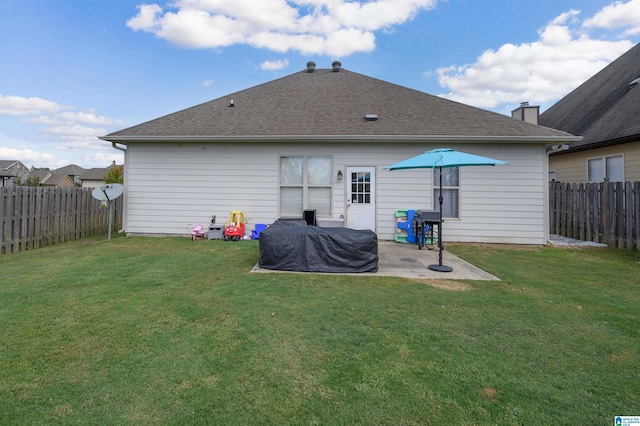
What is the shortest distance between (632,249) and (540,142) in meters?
3.17

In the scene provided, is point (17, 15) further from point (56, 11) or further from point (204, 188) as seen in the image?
point (204, 188)

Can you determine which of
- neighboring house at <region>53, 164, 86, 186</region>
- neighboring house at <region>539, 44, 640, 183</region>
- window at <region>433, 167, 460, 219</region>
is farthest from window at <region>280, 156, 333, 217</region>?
neighboring house at <region>53, 164, 86, 186</region>

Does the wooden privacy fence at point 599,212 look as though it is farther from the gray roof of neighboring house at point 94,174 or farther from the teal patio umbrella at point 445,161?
the gray roof of neighboring house at point 94,174

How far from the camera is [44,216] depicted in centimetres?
721

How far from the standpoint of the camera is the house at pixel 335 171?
7.80 meters

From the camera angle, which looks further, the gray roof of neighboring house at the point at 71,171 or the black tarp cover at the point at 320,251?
the gray roof of neighboring house at the point at 71,171

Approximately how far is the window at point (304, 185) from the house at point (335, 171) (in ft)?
0.09

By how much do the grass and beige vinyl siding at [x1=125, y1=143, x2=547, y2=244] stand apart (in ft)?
10.8

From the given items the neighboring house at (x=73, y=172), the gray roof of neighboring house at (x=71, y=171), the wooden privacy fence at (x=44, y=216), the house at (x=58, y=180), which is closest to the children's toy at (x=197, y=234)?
the wooden privacy fence at (x=44, y=216)

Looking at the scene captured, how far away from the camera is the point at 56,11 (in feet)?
30.6

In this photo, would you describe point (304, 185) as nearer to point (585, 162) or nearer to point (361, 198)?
point (361, 198)

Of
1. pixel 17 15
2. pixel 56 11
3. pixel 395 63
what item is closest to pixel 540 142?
pixel 395 63

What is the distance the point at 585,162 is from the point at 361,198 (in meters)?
9.02

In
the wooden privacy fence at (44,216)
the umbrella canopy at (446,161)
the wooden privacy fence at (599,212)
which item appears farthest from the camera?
the wooden privacy fence at (599,212)
